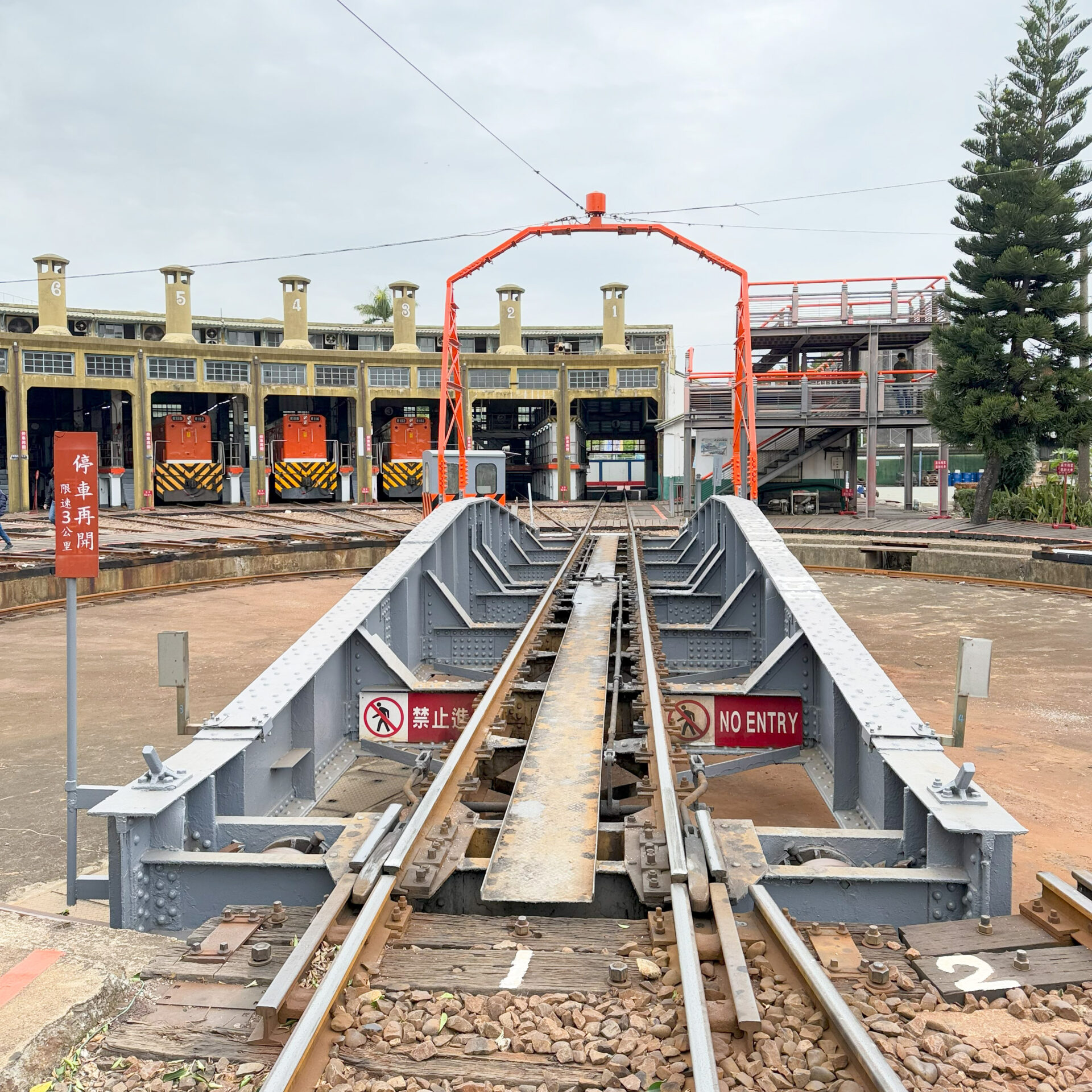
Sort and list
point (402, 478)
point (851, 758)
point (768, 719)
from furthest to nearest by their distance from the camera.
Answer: point (402, 478), point (768, 719), point (851, 758)

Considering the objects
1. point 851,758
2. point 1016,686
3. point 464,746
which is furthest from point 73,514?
point 1016,686

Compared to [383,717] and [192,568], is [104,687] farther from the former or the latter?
[192,568]

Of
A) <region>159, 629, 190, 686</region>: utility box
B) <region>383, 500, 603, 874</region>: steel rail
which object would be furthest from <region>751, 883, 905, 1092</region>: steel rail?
<region>159, 629, 190, 686</region>: utility box

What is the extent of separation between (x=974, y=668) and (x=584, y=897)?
2.15m

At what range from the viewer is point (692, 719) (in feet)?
19.4

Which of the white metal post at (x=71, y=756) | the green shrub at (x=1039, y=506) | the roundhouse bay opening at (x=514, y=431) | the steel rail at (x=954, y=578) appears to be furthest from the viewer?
the roundhouse bay opening at (x=514, y=431)

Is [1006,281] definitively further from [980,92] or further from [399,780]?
[399,780]

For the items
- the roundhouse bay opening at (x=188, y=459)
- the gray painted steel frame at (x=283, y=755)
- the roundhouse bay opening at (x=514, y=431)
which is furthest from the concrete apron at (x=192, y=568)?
the roundhouse bay opening at (x=514, y=431)

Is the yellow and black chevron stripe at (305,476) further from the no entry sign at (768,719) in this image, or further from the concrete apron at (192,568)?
the no entry sign at (768,719)

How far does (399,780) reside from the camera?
6.86 meters

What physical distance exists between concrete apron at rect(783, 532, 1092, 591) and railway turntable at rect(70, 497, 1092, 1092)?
1312cm

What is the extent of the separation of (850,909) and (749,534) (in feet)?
16.8

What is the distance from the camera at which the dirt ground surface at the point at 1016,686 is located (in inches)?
218

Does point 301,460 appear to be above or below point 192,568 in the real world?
above
